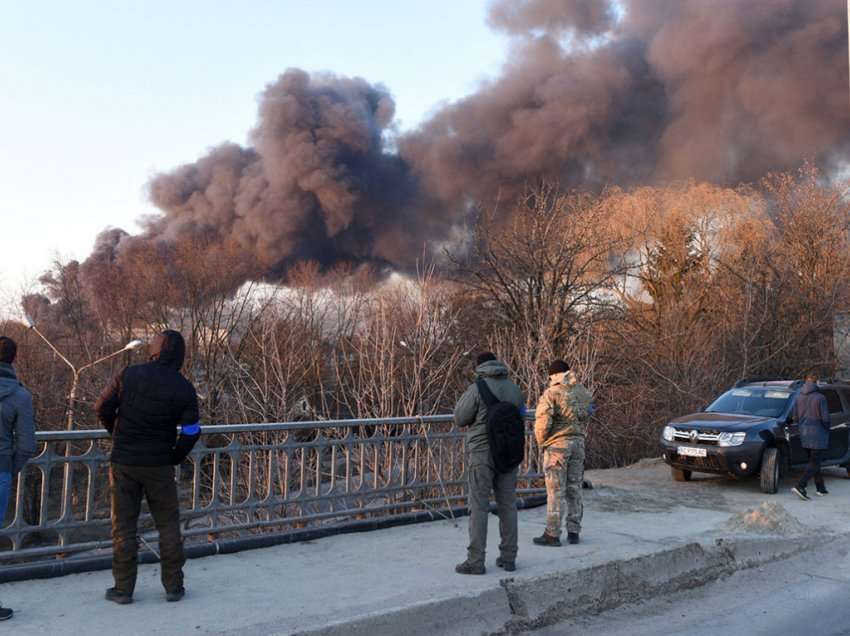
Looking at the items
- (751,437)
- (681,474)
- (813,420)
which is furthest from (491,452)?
(681,474)

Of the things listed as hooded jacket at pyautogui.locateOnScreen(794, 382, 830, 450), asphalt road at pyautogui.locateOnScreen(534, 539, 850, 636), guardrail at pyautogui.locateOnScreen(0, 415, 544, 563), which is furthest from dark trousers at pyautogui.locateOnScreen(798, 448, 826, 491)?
guardrail at pyautogui.locateOnScreen(0, 415, 544, 563)

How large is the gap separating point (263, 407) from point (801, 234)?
1903 centimetres

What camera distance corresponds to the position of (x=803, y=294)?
23.4 meters

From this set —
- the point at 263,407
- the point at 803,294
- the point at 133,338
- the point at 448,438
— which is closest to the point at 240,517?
the point at 448,438

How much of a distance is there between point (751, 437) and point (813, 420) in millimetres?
803

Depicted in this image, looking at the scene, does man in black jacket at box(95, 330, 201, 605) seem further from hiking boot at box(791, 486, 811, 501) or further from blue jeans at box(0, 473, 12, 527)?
hiking boot at box(791, 486, 811, 501)

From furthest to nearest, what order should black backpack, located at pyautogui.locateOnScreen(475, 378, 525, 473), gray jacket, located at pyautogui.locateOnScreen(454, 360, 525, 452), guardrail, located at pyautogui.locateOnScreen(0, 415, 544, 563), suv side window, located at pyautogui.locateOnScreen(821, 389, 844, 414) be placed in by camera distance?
suv side window, located at pyautogui.locateOnScreen(821, 389, 844, 414)
guardrail, located at pyautogui.locateOnScreen(0, 415, 544, 563)
gray jacket, located at pyautogui.locateOnScreen(454, 360, 525, 452)
black backpack, located at pyautogui.locateOnScreen(475, 378, 525, 473)

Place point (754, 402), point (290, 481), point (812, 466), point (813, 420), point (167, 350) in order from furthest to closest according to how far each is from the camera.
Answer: point (754, 402)
point (812, 466)
point (813, 420)
point (290, 481)
point (167, 350)

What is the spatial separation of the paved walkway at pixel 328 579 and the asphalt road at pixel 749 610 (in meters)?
0.53

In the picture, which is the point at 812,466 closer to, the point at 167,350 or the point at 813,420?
the point at 813,420

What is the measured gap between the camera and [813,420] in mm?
10320

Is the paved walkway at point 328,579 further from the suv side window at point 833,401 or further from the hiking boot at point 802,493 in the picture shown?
the suv side window at point 833,401

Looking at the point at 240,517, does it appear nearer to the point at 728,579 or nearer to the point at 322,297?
the point at 728,579

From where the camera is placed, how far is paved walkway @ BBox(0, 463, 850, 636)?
4605 millimetres
